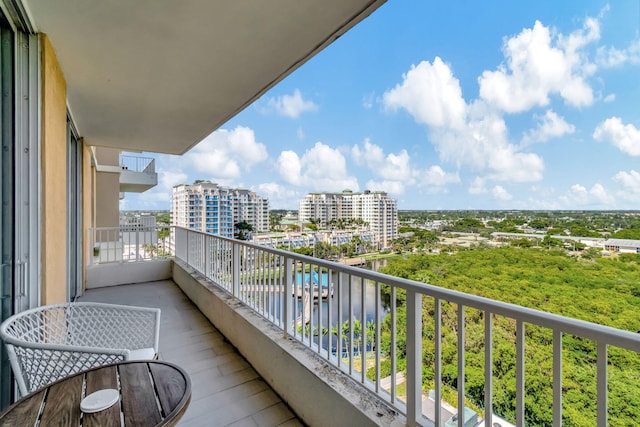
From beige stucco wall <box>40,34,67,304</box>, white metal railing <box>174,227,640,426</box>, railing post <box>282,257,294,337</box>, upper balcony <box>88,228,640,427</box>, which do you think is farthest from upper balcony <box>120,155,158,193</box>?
railing post <box>282,257,294,337</box>

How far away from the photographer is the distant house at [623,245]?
13.0 feet

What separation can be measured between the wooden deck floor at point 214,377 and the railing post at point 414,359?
38.8 inches

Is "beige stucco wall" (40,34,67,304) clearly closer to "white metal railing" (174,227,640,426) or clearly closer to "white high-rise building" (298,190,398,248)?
"white metal railing" (174,227,640,426)

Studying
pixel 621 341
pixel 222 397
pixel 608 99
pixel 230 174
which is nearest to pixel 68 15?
pixel 222 397

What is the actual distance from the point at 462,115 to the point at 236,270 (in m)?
23.6

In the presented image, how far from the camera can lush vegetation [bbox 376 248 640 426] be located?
4.41ft

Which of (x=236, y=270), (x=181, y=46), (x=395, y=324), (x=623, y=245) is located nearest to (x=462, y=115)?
(x=623, y=245)

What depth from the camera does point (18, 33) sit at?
189 centimetres

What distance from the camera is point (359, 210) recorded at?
10758mm

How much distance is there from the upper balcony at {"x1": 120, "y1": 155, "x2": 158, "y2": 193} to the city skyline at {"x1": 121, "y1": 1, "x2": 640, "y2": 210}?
46cm

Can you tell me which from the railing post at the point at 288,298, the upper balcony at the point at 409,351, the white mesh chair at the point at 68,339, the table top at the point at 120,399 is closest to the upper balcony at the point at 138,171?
the upper balcony at the point at 409,351

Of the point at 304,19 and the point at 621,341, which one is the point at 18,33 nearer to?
the point at 304,19

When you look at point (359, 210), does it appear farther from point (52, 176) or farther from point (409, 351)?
point (409, 351)

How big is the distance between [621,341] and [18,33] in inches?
133
